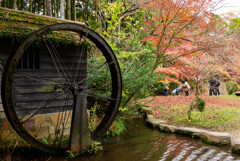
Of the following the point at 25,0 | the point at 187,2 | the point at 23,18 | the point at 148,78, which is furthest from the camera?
the point at 25,0

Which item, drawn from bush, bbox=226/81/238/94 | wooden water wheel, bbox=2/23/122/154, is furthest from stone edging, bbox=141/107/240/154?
bush, bbox=226/81/238/94

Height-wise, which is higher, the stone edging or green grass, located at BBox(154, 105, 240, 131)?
green grass, located at BBox(154, 105, 240, 131)

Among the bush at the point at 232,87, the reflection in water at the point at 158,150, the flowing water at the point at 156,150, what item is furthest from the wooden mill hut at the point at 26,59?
the bush at the point at 232,87

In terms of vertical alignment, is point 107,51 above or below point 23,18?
below

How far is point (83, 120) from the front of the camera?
13.7ft

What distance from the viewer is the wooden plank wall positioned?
14.4 ft

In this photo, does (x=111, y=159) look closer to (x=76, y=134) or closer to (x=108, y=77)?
(x=76, y=134)

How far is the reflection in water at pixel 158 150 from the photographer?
4.23 meters

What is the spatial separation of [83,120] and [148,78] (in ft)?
8.59

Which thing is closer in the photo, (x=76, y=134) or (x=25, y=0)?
(x=76, y=134)

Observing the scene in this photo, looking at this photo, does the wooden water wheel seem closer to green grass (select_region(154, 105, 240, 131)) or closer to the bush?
green grass (select_region(154, 105, 240, 131))

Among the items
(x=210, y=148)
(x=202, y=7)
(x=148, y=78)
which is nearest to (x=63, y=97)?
(x=148, y=78)

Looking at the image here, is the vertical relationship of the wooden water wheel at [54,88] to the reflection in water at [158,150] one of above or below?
above

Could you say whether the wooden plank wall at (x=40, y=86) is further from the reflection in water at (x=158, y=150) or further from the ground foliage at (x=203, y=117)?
the ground foliage at (x=203, y=117)
